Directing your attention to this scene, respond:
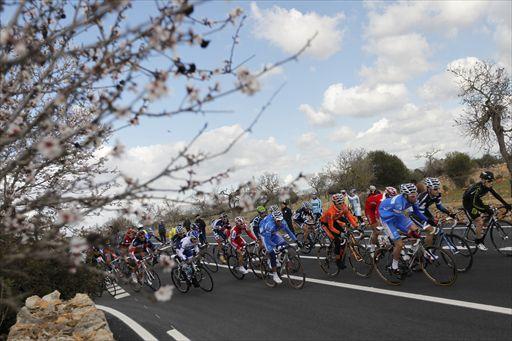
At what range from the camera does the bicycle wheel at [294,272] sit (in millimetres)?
10227

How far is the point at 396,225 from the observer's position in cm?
871

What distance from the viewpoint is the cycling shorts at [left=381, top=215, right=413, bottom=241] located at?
28.1 feet

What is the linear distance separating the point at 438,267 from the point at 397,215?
1.70m

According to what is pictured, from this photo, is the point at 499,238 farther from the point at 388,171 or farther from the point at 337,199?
the point at 388,171

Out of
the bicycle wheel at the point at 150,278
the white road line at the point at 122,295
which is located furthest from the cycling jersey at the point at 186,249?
the white road line at the point at 122,295

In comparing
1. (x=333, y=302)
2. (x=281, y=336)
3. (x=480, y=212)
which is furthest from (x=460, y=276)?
(x=281, y=336)

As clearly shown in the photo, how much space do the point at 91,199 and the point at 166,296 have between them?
84 centimetres

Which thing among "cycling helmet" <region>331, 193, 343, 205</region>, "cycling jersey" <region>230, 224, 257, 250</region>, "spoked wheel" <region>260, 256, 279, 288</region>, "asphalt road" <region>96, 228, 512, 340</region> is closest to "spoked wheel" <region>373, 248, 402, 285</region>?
"asphalt road" <region>96, 228, 512, 340</region>

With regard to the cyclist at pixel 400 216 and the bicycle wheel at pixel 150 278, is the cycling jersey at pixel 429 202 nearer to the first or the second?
the cyclist at pixel 400 216

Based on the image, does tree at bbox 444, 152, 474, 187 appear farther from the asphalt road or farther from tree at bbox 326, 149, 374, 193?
the asphalt road

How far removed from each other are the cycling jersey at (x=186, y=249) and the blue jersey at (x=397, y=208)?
6.39 m

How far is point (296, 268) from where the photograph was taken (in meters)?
10.5

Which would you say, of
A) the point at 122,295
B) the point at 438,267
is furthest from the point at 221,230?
the point at 438,267

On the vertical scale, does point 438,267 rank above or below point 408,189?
below
